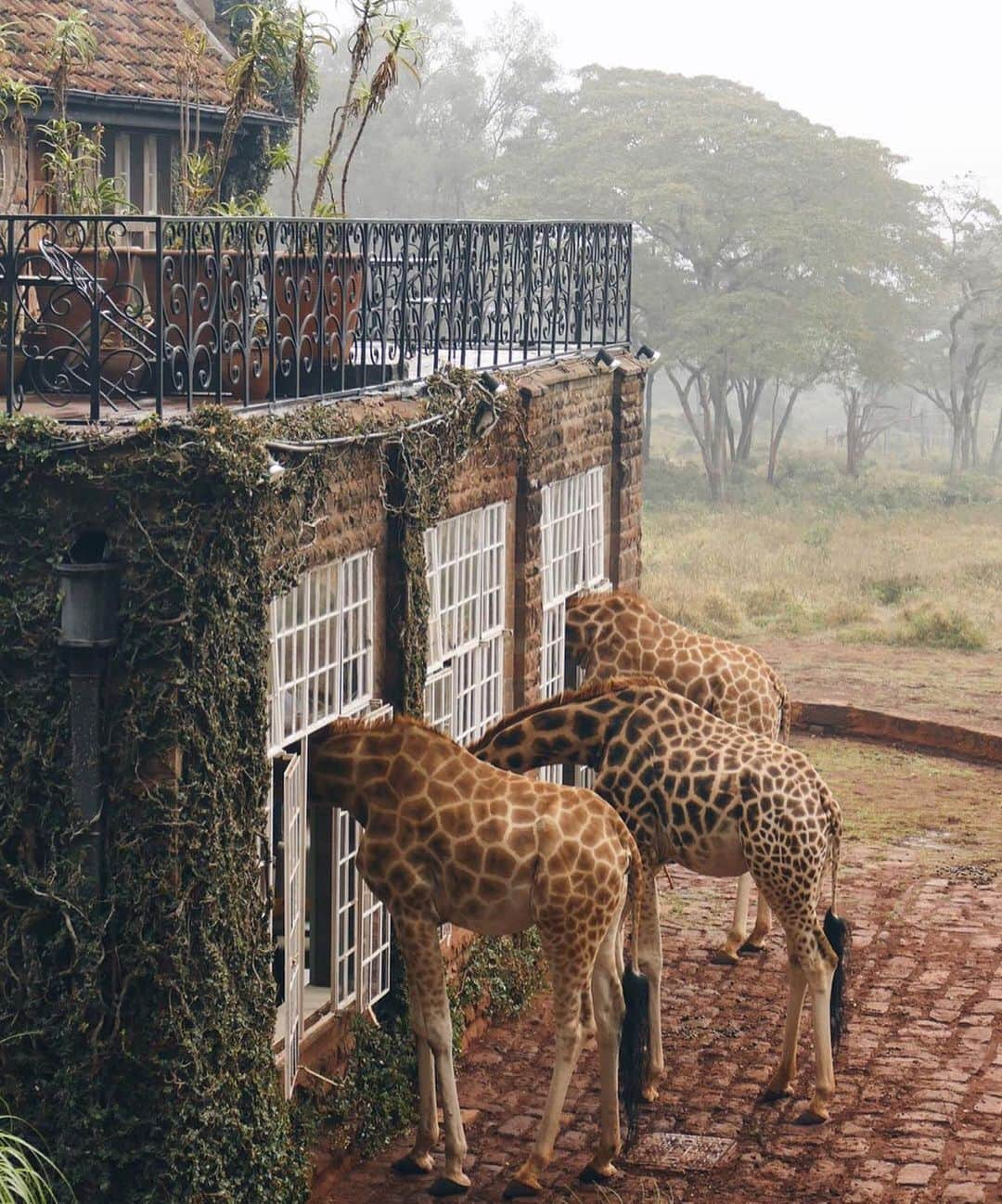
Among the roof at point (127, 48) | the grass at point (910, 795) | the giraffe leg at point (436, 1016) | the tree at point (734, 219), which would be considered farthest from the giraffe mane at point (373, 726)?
the tree at point (734, 219)

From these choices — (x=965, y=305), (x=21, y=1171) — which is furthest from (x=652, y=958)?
(x=965, y=305)

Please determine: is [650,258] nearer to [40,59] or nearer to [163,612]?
[40,59]

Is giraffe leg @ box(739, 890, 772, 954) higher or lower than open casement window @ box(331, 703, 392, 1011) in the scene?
lower

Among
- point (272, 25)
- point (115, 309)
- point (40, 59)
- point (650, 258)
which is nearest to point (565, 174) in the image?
point (650, 258)

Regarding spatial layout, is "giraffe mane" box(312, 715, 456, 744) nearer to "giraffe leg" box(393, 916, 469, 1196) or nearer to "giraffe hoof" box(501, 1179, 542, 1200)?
"giraffe leg" box(393, 916, 469, 1196)

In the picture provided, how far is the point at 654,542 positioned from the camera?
41.1 meters

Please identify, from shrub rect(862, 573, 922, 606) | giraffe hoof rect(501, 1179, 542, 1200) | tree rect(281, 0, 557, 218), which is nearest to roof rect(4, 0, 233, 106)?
giraffe hoof rect(501, 1179, 542, 1200)

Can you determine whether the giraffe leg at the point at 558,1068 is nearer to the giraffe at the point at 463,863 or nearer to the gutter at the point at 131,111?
the giraffe at the point at 463,863

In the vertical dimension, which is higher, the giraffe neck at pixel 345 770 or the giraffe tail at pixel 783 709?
the giraffe neck at pixel 345 770

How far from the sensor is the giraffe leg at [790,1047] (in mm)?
11016

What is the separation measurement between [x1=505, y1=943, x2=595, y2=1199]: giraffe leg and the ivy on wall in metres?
1.98

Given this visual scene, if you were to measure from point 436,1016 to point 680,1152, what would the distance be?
5.70 ft

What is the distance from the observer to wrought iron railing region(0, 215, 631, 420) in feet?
29.3

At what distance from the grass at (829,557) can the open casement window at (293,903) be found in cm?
2024
